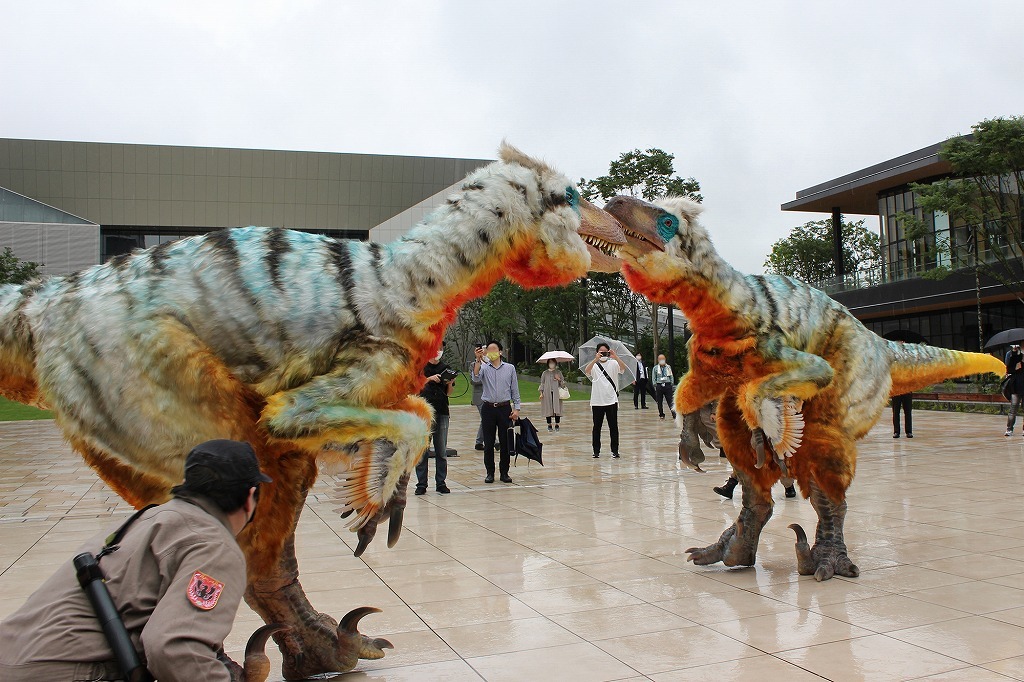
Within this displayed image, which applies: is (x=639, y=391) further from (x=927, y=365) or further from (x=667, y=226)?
(x=667, y=226)

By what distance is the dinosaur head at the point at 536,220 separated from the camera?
315 cm

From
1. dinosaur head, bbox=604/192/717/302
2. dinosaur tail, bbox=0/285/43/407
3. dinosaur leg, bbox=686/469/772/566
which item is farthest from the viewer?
dinosaur leg, bbox=686/469/772/566

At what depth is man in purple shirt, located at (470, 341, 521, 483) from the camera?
10.4 metres

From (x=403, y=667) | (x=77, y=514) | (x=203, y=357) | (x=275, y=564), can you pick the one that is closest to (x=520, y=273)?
(x=203, y=357)

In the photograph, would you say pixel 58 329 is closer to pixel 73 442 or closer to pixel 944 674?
pixel 73 442

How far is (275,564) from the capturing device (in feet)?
10.3

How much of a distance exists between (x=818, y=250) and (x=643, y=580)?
47.4 metres

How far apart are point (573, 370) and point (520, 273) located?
1447 inches

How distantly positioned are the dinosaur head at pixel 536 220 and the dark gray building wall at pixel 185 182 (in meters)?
44.2

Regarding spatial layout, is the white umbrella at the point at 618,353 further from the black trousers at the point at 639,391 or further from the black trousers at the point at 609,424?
the black trousers at the point at 609,424

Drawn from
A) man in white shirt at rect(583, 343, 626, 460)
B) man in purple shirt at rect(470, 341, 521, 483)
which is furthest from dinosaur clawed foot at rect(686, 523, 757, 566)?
man in white shirt at rect(583, 343, 626, 460)

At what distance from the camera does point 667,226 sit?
4.86 meters

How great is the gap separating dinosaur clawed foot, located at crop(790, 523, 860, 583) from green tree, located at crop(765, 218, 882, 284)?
1776 inches

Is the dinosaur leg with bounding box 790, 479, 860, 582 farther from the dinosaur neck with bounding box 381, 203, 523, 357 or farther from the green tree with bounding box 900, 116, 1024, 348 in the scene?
the green tree with bounding box 900, 116, 1024, 348
